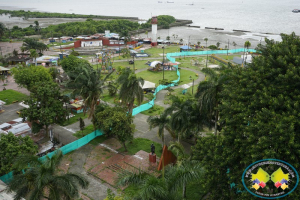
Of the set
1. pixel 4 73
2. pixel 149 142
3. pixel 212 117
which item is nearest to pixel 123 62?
pixel 4 73

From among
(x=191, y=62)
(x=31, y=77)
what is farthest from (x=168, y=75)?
(x=31, y=77)

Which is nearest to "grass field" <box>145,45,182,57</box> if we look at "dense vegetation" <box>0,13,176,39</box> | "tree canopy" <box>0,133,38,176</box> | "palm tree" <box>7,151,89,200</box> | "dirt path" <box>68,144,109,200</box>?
"dense vegetation" <box>0,13,176,39</box>

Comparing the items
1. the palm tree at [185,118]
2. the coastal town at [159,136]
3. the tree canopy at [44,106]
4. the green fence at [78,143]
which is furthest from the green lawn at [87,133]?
the palm tree at [185,118]

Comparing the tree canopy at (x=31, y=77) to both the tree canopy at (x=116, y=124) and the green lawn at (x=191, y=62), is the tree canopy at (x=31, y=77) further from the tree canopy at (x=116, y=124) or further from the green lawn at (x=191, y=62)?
the green lawn at (x=191, y=62)

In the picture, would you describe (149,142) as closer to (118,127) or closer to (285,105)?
(118,127)

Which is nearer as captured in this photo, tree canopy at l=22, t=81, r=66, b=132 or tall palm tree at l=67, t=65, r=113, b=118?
tree canopy at l=22, t=81, r=66, b=132

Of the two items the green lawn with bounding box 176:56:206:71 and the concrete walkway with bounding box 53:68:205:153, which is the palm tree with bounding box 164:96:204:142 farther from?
the green lawn with bounding box 176:56:206:71
